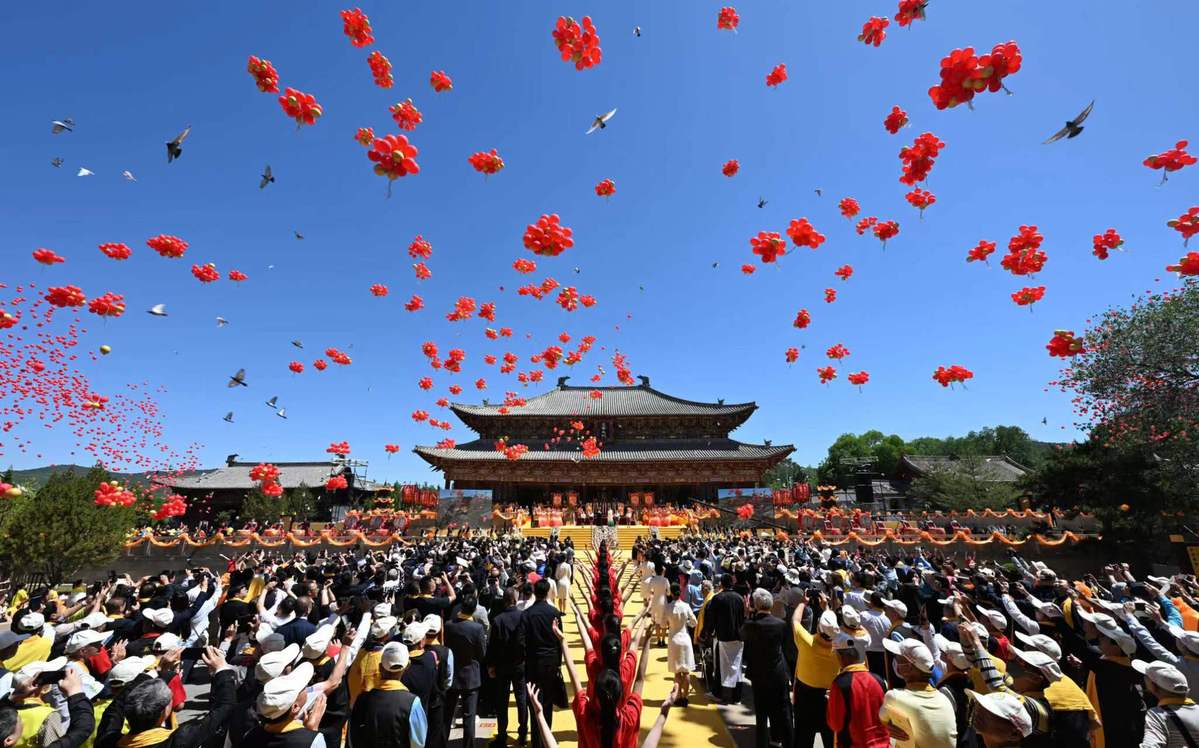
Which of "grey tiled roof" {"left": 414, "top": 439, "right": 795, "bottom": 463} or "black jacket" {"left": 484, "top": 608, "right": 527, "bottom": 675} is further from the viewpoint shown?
"grey tiled roof" {"left": 414, "top": 439, "right": 795, "bottom": 463}

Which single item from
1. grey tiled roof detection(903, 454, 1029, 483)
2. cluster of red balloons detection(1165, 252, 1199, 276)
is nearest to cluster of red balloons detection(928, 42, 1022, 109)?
cluster of red balloons detection(1165, 252, 1199, 276)

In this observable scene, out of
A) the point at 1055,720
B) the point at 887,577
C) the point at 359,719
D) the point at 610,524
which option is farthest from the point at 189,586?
the point at 610,524

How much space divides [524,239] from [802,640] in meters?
8.70

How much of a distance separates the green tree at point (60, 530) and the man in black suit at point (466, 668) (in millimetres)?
17783

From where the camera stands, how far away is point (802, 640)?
4.36 m

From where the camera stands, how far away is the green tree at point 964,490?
30875 millimetres

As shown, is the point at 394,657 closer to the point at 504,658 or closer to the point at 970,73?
the point at 504,658

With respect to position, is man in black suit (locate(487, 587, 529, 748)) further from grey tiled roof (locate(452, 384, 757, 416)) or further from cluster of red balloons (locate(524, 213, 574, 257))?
grey tiled roof (locate(452, 384, 757, 416))

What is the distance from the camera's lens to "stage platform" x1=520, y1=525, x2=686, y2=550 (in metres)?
25.4

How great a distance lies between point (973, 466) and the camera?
35.7 meters

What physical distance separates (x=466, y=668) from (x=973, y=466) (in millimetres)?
41705

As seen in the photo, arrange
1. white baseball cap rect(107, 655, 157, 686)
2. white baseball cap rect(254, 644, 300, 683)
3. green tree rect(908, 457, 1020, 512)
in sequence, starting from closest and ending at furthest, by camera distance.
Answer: white baseball cap rect(254, 644, 300, 683) → white baseball cap rect(107, 655, 157, 686) → green tree rect(908, 457, 1020, 512)

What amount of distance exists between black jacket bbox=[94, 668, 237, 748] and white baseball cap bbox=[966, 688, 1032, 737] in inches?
165

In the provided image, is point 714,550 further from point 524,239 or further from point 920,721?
point 920,721
